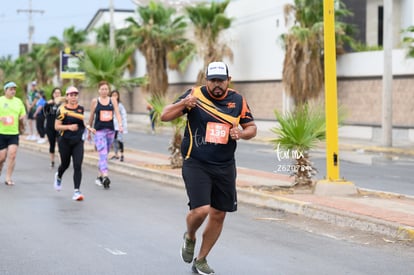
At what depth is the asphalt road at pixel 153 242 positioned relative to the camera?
8.52 metres

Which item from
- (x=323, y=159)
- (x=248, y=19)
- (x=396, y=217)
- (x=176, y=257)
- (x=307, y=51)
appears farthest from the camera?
(x=248, y=19)

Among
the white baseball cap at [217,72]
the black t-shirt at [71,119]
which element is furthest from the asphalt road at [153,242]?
the white baseball cap at [217,72]

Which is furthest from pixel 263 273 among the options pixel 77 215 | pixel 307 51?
pixel 307 51

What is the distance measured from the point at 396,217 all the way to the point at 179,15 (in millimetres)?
43472

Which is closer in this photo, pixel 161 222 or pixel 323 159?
pixel 161 222

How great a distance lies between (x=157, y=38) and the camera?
50.1 m

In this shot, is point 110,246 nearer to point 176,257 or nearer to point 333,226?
point 176,257

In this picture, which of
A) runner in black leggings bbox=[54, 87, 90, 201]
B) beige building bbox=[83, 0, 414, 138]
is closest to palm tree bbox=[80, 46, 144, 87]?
beige building bbox=[83, 0, 414, 138]

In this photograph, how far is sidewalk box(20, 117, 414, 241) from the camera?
10.8 m

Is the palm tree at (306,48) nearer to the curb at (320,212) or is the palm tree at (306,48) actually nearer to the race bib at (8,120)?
the curb at (320,212)

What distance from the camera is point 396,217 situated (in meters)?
11.2

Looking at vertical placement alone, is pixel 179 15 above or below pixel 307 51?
above

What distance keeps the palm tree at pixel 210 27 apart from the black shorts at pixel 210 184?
1372 inches

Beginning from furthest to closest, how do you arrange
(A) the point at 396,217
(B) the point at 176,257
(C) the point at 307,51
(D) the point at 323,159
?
(C) the point at 307,51 < (D) the point at 323,159 < (A) the point at 396,217 < (B) the point at 176,257
